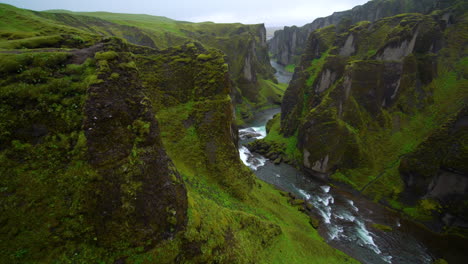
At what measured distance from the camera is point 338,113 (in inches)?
1694

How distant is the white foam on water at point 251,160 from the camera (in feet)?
149

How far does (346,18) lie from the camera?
69.8 m

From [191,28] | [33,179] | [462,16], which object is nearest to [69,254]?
[33,179]

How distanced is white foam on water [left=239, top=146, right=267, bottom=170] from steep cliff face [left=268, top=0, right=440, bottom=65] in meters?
49.7

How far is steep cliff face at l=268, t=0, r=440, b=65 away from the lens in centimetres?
8493

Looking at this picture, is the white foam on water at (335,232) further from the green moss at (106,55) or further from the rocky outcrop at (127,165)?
the green moss at (106,55)

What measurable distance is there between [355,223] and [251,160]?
22278 millimetres

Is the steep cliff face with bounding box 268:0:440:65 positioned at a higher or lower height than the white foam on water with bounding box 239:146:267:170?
higher

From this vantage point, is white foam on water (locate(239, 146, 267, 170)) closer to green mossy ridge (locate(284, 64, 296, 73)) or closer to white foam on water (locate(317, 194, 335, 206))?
white foam on water (locate(317, 194, 335, 206))

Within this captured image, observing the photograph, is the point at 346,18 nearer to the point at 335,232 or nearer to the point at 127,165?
the point at 335,232

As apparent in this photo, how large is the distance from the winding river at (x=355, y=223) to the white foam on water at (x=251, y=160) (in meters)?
0.43

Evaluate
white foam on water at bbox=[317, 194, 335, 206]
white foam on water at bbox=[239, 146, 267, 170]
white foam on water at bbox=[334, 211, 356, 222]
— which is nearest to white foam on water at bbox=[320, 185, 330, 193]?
white foam on water at bbox=[317, 194, 335, 206]

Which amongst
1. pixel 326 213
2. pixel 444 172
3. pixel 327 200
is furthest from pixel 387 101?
pixel 326 213

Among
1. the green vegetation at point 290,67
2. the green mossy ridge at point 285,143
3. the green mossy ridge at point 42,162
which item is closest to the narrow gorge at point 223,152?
the green mossy ridge at point 42,162
